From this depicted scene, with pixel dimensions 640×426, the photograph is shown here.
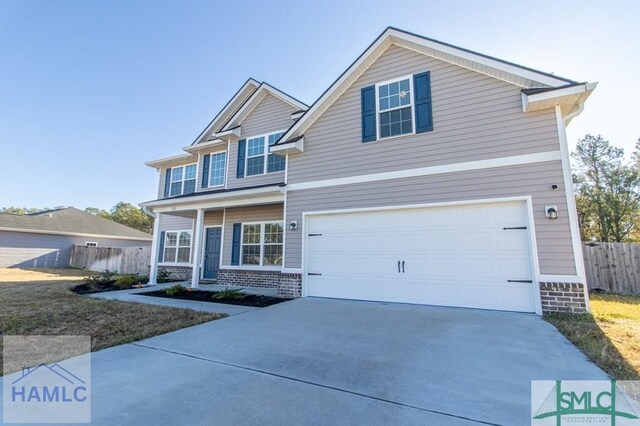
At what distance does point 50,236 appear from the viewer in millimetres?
21172

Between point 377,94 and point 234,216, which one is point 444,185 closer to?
point 377,94

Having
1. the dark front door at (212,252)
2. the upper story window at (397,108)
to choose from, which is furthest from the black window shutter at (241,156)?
the upper story window at (397,108)

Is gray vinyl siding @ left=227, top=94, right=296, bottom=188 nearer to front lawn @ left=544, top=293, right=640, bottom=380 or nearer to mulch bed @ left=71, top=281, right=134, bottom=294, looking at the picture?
mulch bed @ left=71, top=281, right=134, bottom=294

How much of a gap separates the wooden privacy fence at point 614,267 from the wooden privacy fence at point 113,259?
66.0 ft

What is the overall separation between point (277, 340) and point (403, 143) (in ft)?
18.5

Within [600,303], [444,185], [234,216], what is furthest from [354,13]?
[600,303]

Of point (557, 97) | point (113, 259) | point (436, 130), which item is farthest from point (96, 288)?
point (557, 97)

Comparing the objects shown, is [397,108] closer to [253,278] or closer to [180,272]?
[253,278]

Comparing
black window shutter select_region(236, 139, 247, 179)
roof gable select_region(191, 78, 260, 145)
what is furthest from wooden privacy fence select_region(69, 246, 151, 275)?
black window shutter select_region(236, 139, 247, 179)

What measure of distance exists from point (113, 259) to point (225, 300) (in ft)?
49.6

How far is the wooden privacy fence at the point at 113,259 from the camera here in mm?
16750

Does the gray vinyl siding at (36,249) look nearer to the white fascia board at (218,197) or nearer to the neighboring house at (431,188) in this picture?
the white fascia board at (218,197)

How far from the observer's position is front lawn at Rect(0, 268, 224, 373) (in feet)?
16.0

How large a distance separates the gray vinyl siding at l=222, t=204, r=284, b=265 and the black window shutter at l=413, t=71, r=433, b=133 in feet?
18.4
